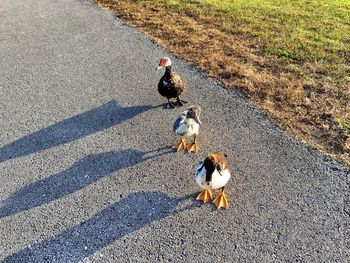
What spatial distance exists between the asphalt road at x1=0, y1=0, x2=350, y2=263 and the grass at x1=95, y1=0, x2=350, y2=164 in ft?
1.39

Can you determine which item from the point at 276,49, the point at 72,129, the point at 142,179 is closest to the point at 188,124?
the point at 142,179

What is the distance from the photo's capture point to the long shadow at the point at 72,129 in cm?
621

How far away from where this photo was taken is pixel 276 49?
8.63 metres

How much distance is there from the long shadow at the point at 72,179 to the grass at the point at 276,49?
2.38 m

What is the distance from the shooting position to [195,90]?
7.41 metres

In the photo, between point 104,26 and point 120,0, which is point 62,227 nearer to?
point 104,26

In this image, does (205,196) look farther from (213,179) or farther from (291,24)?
(291,24)

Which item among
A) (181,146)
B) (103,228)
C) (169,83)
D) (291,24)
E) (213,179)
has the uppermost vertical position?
(291,24)

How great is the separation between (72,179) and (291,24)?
7087mm

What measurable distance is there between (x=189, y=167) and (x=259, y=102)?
6.83 ft

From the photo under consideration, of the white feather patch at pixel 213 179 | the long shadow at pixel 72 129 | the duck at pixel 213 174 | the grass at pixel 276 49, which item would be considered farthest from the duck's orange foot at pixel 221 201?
the long shadow at pixel 72 129

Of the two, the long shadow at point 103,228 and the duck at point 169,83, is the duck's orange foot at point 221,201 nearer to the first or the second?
the long shadow at point 103,228

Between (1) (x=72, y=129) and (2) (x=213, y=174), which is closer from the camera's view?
(2) (x=213, y=174)

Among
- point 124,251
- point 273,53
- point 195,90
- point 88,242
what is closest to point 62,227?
point 88,242
